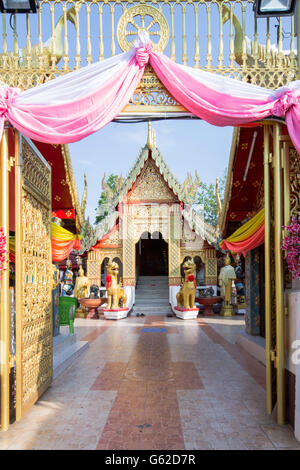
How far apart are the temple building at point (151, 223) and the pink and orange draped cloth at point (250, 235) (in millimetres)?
6204

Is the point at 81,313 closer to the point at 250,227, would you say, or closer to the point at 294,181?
the point at 250,227

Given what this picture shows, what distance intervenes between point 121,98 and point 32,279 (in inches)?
74.5

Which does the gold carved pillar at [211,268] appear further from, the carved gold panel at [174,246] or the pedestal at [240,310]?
the pedestal at [240,310]

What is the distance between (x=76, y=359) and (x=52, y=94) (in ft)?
12.3

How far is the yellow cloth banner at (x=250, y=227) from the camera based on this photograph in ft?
15.8

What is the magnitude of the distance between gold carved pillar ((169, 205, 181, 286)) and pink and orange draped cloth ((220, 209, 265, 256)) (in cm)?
619

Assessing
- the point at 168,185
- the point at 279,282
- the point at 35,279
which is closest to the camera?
the point at 279,282

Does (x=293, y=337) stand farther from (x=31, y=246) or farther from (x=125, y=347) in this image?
(x=125, y=347)

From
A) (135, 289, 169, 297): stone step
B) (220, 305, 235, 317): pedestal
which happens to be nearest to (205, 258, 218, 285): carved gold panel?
(220, 305, 235, 317): pedestal

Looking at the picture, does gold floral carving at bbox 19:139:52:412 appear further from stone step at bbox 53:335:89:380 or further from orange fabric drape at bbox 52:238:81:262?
orange fabric drape at bbox 52:238:81:262

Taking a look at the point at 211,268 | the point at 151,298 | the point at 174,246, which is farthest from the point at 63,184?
the point at 151,298

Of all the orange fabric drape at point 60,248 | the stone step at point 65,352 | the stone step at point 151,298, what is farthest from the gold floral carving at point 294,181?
the stone step at point 151,298

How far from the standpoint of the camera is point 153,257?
17922mm
